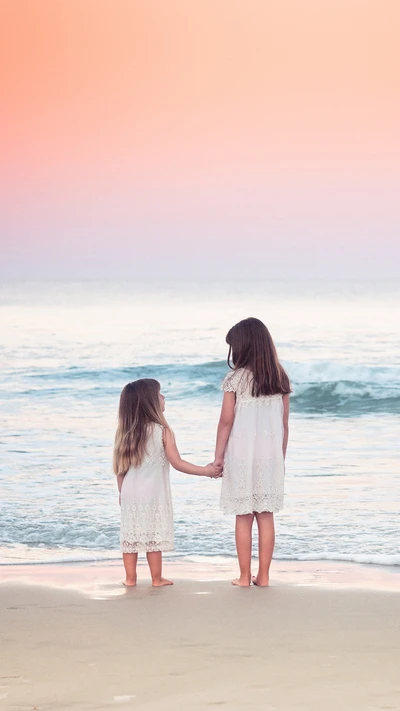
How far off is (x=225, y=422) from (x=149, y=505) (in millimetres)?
639

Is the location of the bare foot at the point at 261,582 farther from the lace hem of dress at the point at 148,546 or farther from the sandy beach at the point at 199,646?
the lace hem of dress at the point at 148,546

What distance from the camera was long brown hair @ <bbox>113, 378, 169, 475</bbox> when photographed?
5.61 meters

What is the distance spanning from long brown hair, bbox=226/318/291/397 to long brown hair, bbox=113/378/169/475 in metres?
0.52

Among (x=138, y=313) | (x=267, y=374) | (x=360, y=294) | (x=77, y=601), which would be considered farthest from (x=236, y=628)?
(x=360, y=294)

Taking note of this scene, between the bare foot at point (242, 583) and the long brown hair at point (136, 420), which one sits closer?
the bare foot at point (242, 583)

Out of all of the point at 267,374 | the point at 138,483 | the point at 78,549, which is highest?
the point at 267,374

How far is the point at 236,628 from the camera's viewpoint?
4.47 metres

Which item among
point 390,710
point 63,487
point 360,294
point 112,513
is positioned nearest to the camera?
point 390,710

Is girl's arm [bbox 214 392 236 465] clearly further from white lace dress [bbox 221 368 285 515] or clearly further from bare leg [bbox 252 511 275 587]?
bare leg [bbox 252 511 275 587]

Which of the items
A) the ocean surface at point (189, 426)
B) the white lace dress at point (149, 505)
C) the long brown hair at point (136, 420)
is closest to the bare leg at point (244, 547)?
the white lace dress at point (149, 505)

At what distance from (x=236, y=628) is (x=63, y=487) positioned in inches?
220

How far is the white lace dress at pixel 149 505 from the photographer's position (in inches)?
220

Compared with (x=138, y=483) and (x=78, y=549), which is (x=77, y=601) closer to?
(x=138, y=483)

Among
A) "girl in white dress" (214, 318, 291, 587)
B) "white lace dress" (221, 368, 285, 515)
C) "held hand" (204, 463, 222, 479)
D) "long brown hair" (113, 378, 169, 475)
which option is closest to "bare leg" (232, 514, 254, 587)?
"girl in white dress" (214, 318, 291, 587)
